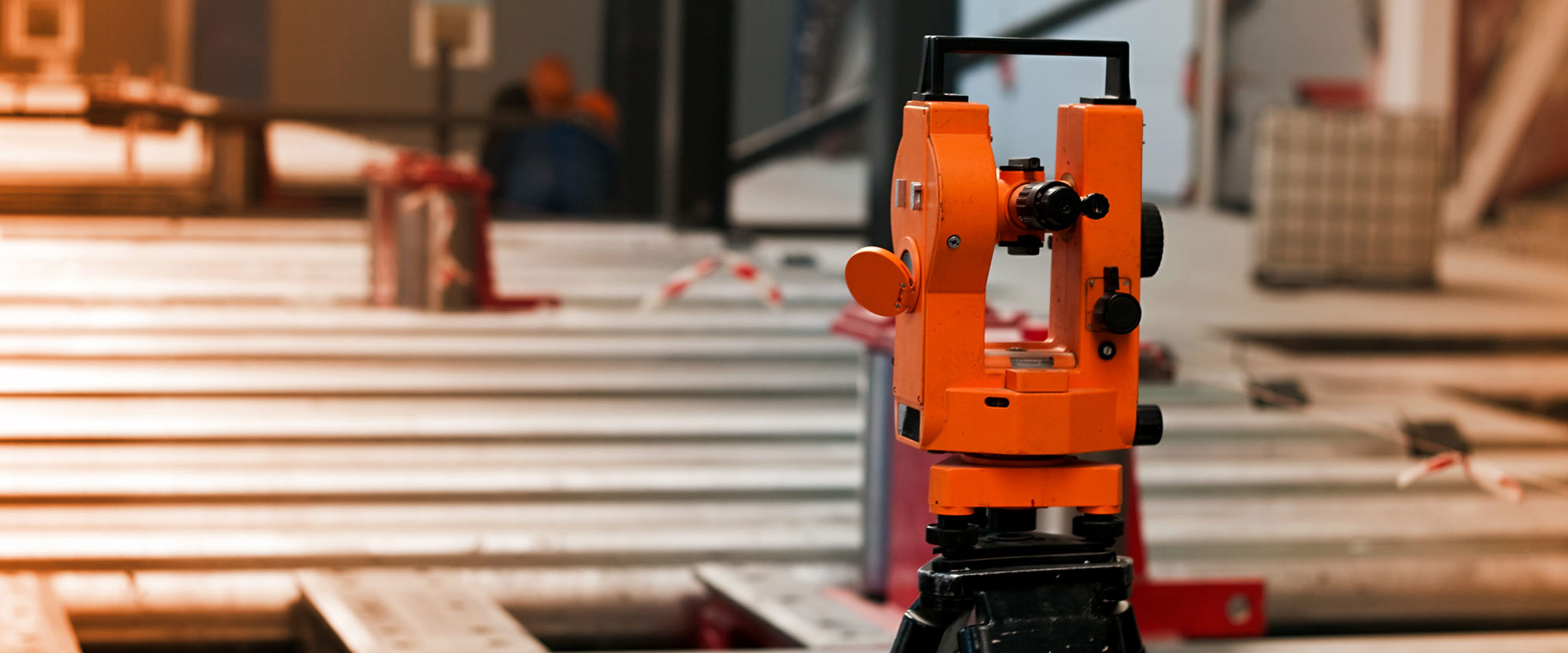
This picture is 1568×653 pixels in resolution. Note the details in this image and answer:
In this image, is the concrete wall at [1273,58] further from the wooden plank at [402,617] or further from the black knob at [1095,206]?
the black knob at [1095,206]

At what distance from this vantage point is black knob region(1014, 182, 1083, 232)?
5.67ft

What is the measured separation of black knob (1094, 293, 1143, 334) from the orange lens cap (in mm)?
216

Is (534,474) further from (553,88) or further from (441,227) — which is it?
(553,88)

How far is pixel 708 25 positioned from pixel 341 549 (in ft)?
15.9

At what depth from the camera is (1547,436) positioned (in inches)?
187

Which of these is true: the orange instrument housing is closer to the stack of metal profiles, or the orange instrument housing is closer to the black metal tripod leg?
the black metal tripod leg

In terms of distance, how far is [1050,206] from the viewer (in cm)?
173

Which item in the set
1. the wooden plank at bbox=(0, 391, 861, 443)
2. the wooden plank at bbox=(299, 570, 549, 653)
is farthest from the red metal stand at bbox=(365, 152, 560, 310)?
the wooden plank at bbox=(299, 570, 549, 653)

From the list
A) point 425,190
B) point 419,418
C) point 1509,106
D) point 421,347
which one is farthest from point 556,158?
point 1509,106

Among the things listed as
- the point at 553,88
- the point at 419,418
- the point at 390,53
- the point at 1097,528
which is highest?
the point at 390,53

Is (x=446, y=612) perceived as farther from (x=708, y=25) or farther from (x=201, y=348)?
(x=708, y=25)

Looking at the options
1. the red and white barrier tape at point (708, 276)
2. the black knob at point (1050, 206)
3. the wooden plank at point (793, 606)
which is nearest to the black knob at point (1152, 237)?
the black knob at point (1050, 206)

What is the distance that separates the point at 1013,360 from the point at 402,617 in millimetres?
1497

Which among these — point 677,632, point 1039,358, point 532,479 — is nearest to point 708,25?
point 532,479
